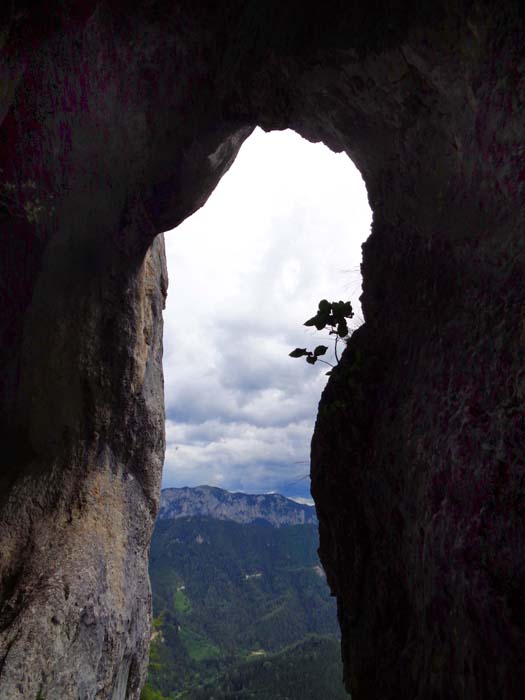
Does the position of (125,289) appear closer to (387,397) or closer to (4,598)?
(4,598)

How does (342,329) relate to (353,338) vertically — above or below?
above

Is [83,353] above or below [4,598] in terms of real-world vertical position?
above

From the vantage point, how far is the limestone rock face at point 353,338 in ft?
14.4

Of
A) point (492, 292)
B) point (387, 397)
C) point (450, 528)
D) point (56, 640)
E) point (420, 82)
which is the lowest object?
point (56, 640)

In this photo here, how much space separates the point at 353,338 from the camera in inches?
294

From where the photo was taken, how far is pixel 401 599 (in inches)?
213

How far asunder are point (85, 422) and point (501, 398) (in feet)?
32.4

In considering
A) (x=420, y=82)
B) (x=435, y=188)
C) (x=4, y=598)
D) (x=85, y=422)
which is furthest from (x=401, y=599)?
(x=85, y=422)

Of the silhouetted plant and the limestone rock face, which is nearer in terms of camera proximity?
Answer: the limestone rock face

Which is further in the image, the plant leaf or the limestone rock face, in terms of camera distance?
the plant leaf

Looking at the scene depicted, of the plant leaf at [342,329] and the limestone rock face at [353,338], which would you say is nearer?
the limestone rock face at [353,338]

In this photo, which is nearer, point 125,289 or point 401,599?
point 401,599

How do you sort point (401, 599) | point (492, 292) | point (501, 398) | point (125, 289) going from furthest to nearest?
point (125, 289), point (401, 599), point (492, 292), point (501, 398)

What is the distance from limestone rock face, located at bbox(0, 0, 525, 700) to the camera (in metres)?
4.38
